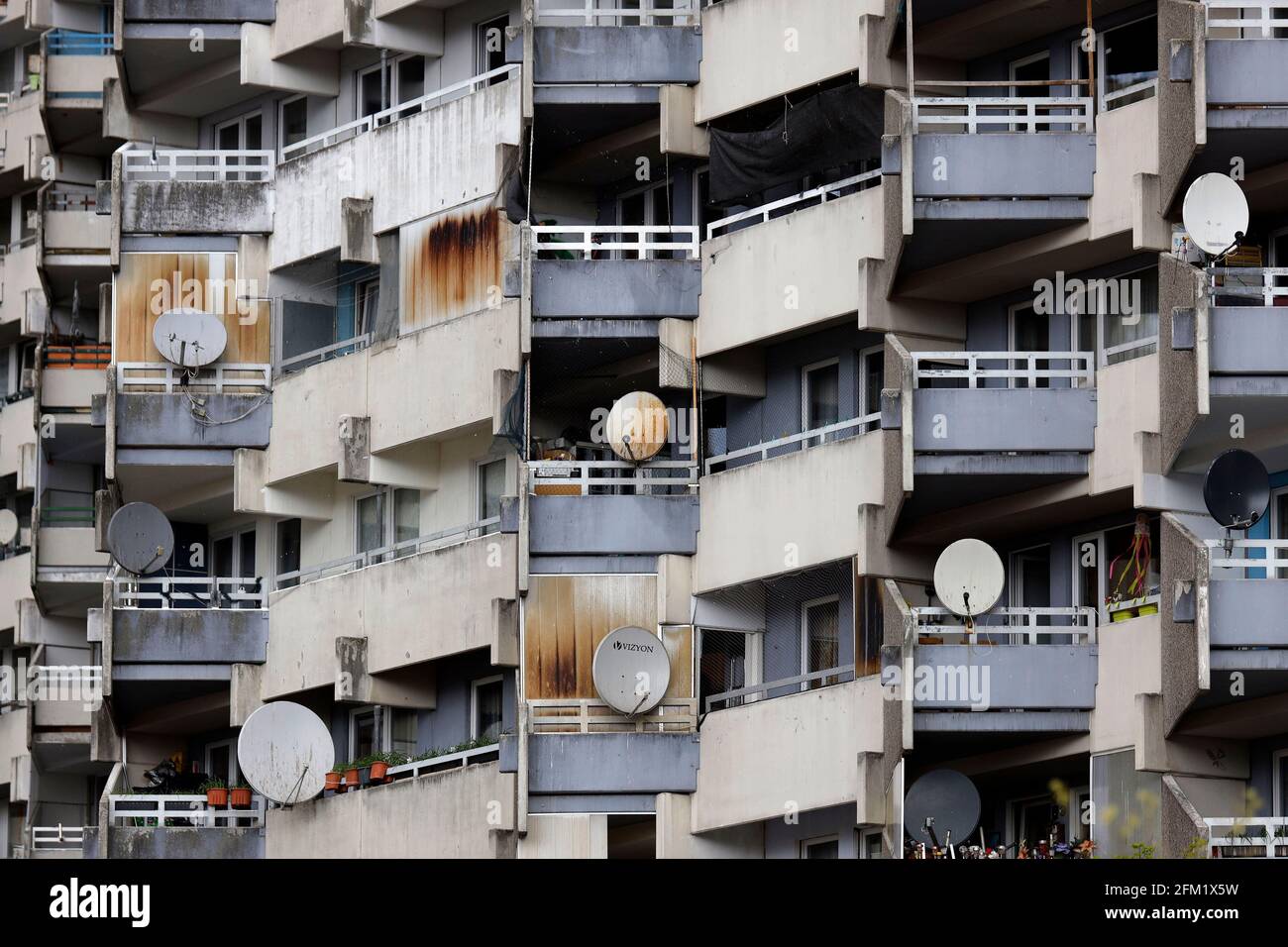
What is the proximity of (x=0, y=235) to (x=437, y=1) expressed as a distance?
18853 mm

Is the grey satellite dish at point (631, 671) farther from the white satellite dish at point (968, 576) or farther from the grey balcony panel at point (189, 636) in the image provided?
the grey balcony panel at point (189, 636)

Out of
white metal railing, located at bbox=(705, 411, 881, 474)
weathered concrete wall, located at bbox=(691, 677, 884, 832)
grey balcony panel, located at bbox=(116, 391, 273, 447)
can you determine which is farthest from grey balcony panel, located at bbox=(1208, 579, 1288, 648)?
grey balcony panel, located at bbox=(116, 391, 273, 447)

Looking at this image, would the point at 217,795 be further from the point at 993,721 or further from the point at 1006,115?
the point at 1006,115

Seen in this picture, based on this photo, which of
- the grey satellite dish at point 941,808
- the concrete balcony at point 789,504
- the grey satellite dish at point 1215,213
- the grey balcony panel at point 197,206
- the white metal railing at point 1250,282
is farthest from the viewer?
the grey balcony panel at point 197,206

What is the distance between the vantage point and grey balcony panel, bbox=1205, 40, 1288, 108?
4194cm

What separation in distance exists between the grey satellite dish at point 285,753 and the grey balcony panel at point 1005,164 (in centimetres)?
1326

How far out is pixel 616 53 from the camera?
50.0 m

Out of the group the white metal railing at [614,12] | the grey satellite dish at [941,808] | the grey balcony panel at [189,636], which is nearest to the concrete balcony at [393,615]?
the grey balcony panel at [189,636]

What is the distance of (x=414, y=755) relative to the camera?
171 ft

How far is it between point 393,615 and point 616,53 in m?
9.17

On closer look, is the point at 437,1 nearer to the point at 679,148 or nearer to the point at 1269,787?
the point at 679,148

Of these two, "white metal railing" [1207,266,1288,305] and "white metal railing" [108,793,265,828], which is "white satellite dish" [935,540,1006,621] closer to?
"white metal railing" [1207,266,1288,305]

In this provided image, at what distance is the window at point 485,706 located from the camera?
169ft

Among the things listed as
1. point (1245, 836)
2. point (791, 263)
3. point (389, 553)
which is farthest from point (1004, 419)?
point (389, 553)
